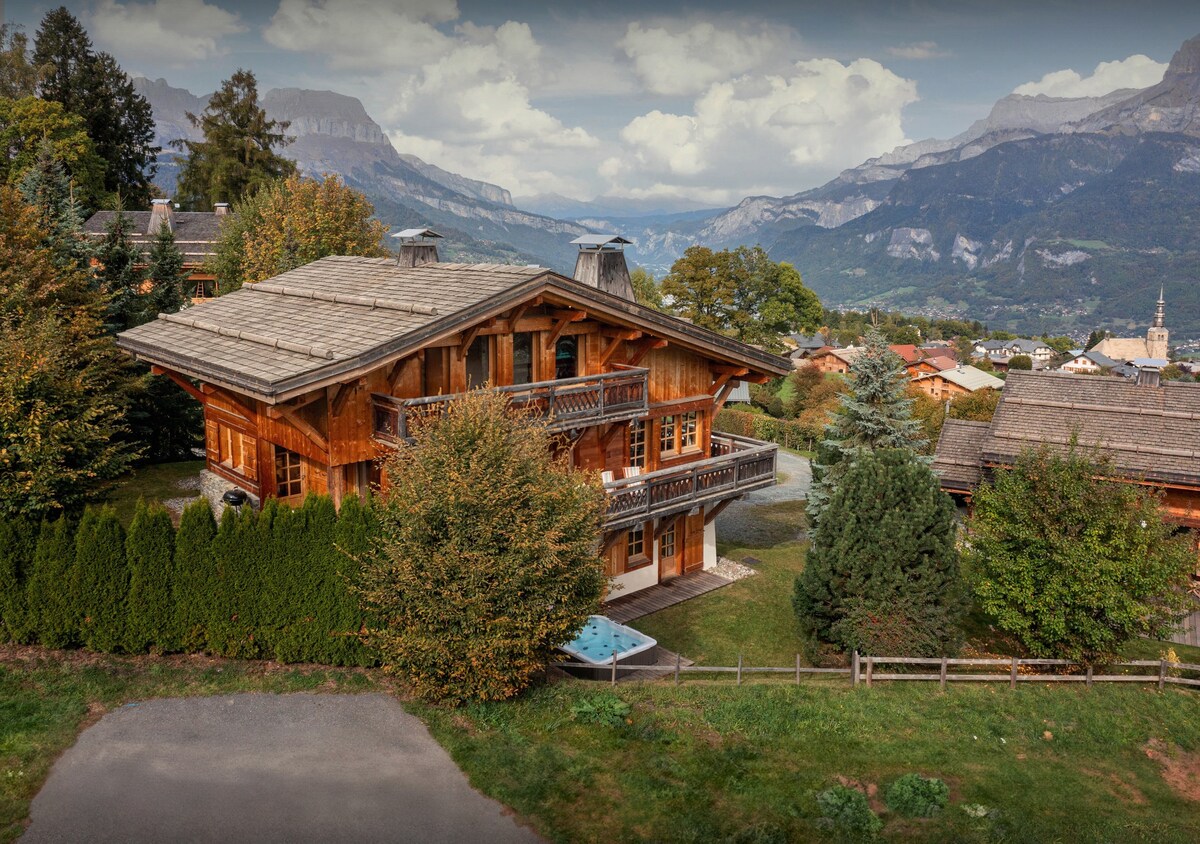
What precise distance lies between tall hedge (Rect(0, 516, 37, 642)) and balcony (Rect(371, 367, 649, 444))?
6943mm

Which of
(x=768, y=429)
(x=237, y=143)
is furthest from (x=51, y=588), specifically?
(x=237, y=143)

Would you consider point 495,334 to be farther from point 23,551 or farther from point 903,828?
point 903,828

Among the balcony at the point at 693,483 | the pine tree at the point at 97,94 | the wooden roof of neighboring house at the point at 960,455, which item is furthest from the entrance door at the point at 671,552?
the pine tree at the point at 97,94

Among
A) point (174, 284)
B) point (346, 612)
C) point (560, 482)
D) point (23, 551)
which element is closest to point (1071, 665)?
point (560, 482)

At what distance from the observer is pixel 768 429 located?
57844mm

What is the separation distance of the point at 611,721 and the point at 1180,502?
22.1m

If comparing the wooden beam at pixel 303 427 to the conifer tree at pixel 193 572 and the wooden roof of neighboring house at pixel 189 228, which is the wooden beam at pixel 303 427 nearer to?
the conifer tree at pixel 193 572

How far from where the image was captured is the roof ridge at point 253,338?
20.4 meters

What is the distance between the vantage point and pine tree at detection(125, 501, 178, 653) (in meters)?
17.9

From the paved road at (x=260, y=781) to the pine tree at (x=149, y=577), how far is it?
200 centimetres

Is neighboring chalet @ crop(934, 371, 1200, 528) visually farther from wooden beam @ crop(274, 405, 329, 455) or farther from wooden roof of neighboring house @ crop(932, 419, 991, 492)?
wooden beam @ crop(274, 405, 329, 455)

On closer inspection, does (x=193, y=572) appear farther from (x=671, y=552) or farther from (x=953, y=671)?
(x=953, y=671)

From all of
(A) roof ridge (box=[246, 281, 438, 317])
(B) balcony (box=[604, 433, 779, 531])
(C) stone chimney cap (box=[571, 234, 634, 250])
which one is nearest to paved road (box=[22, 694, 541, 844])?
(B) balcony (box=[604, 433, 779, 531])

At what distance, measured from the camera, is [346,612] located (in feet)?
59.3
